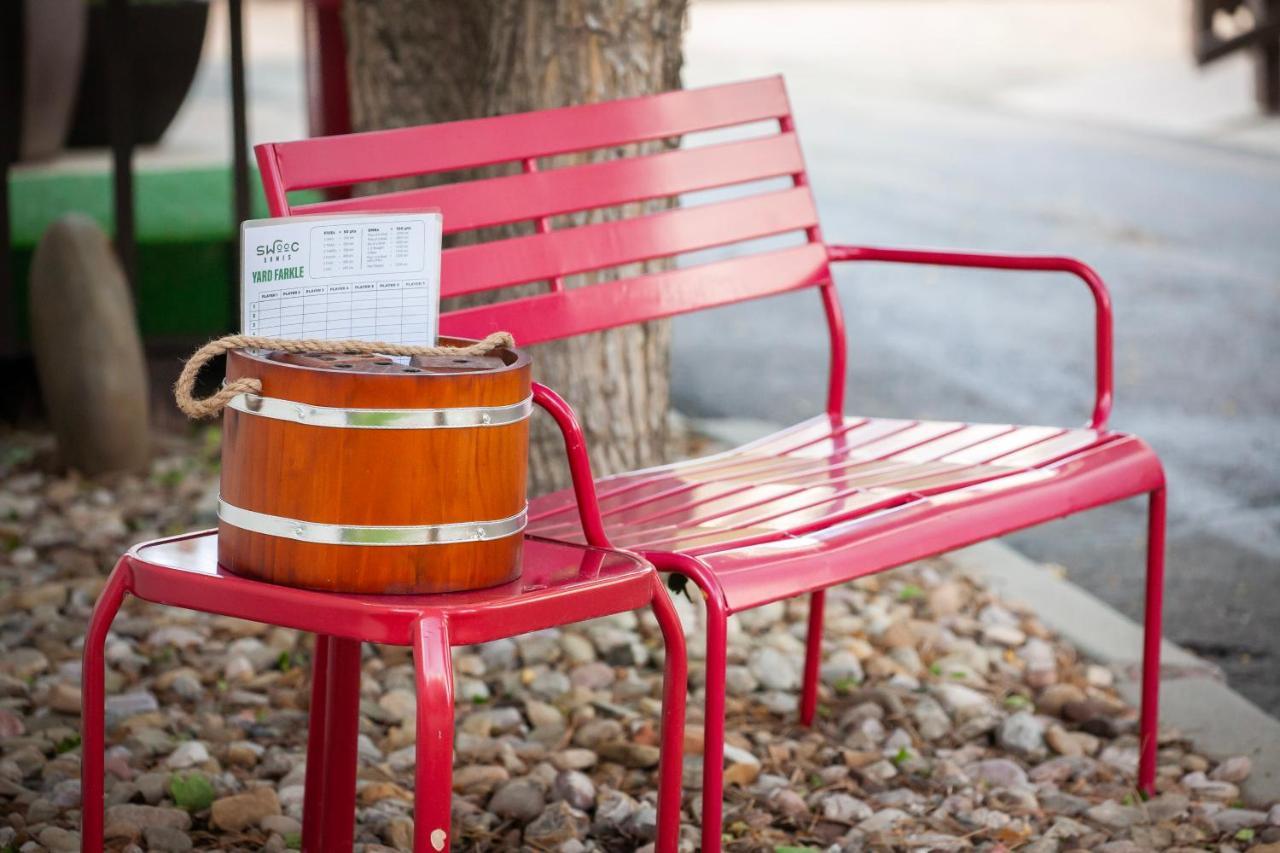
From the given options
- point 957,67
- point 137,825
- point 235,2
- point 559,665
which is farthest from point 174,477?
point 957,67

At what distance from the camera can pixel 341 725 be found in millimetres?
1898

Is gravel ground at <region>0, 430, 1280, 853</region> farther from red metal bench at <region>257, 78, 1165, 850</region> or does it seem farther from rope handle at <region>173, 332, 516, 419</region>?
rope handle at <region>173, 332, 516, 419</region>

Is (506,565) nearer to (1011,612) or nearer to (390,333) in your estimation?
(390,333)

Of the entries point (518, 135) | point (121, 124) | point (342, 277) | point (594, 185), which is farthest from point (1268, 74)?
point (342, 277)

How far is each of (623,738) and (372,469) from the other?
3.88ft

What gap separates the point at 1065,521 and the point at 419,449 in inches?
107

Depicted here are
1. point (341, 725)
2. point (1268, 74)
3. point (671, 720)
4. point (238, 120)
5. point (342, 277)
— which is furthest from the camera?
point (1268, 74)

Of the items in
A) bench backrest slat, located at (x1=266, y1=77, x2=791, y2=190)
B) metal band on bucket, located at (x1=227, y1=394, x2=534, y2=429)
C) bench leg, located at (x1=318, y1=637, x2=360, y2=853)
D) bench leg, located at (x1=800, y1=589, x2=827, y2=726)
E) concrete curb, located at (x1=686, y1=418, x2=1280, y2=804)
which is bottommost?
concrete curb, located at (x1=686, y1=418, x2=1280, y2=804)

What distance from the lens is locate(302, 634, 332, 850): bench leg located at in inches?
77.5

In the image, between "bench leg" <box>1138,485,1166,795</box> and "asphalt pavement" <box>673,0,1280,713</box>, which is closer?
"bench leg" <box>1138,485,1166,795</box>

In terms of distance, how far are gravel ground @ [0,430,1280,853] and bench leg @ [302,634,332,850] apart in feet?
0.36

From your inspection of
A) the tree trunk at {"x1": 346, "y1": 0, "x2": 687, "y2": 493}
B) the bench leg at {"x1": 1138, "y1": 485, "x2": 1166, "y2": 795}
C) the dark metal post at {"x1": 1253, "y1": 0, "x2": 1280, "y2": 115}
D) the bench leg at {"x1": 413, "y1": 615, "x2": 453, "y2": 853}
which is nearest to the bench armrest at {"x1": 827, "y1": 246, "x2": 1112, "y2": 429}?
the bench leg at {"x1": 1138, "y1": 485, "x2": 1166, "y2": 795}

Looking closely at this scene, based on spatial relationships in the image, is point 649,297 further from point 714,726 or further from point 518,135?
point 714,726

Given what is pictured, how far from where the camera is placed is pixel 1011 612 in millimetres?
3178
